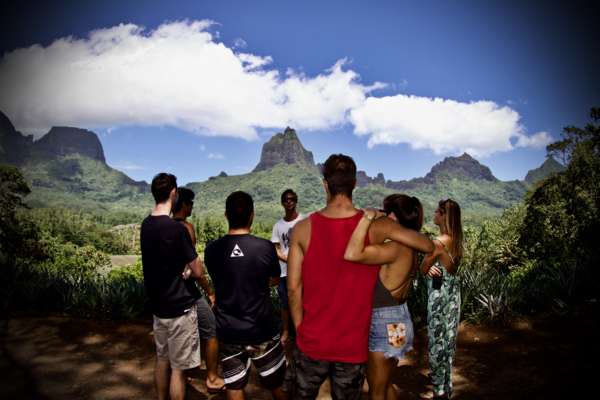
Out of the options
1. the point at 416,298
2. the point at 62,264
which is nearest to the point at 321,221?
the point at 416,298

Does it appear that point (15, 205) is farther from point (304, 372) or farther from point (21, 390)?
point (304, 372)

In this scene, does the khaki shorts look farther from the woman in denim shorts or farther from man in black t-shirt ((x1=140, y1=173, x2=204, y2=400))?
the woman in denim shorts

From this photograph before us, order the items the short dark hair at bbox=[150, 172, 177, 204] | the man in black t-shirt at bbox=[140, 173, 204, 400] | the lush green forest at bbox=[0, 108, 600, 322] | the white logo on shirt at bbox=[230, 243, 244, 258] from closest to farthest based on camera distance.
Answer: the white logo on shirt at bbox=[230, 243, 244, 258], the man in black t-shirt at bbox=[140, 173, 204, 400], the short dark hair at bbox=[150, 172, 177, 204], the lush green forest at bbox=[0, 108, 600, 322]

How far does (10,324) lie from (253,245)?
5.28m

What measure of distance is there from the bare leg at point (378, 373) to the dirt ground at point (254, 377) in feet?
6.68

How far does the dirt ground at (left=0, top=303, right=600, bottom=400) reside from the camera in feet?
14.0

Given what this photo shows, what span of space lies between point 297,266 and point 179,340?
1.54 metres

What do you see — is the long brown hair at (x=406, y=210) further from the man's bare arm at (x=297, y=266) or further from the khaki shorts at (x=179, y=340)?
the khaki shorts at (x=179, y=340)

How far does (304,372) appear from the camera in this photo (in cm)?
232

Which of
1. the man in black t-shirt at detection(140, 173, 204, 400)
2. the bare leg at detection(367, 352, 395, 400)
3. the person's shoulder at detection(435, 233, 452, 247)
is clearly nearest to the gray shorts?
the man in black t-shirt at detection(140, 173, 204, 400)

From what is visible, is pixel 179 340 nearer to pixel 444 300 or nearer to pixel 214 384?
pixel 214 384

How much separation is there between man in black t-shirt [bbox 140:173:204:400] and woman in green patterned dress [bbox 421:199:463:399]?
2297 mm

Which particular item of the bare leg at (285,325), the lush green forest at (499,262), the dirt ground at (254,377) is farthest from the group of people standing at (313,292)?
the lush green forest at (499,262)

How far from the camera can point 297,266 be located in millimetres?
2342
